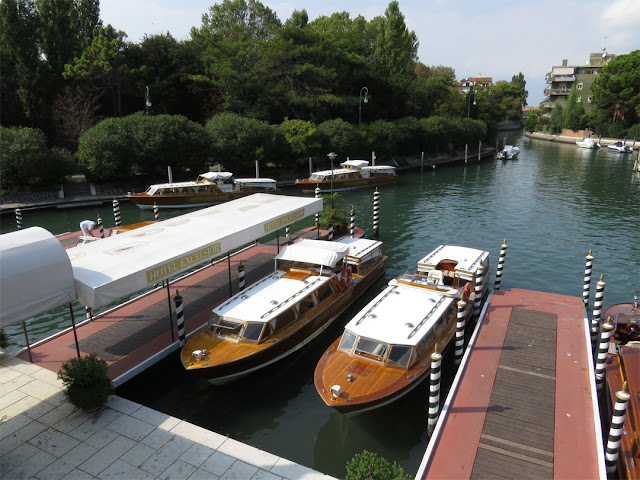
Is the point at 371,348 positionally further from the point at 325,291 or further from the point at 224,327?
the point at 224,327

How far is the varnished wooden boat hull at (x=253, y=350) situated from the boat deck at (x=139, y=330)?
1.33m

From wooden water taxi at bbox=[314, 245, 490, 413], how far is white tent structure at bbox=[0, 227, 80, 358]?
695cm

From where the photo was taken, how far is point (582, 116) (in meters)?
106

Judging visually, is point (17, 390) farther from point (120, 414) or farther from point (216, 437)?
point (216, 437)

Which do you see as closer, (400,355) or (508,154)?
(400,355)

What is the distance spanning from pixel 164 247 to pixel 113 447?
6.42 metres

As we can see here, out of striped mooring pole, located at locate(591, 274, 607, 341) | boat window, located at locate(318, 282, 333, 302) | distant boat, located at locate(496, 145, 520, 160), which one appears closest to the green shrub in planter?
boat window, located at locate(318, 282, 333, 302)

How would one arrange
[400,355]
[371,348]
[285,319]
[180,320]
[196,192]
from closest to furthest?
[400,355] < [371,348] < [180,320] < [285,319] < [196,192]

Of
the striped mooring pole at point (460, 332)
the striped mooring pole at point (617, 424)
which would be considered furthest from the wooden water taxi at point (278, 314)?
the striped mooring pole at point (617, 424)

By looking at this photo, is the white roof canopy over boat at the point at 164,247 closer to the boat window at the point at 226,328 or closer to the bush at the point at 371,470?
the boat window at the point at 226,328

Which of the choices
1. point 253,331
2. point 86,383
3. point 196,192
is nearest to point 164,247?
point 253,331

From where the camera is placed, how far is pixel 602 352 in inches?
491

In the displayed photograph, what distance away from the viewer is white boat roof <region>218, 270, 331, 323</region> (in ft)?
46.1

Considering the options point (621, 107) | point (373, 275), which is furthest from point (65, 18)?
point (621, 107)
